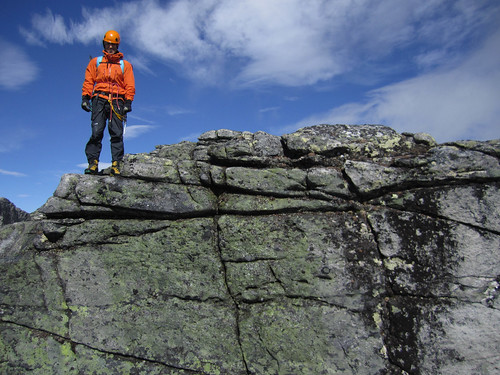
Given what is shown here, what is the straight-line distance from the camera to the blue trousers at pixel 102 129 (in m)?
9.73

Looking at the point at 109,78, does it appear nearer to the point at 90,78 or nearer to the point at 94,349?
the point at 90,78

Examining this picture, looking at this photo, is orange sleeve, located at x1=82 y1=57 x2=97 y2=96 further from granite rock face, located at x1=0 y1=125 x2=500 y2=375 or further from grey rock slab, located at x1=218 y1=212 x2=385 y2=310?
grey rock slab, located at x1=218 y1=212 x2=385 y2=310

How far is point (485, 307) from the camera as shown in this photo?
7.14m

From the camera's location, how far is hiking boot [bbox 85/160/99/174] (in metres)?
9.49

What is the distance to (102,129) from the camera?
9.89 meters

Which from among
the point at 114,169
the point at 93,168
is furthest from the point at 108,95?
the point at 114,169

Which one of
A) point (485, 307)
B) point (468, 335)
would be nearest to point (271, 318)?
point (468, 335)

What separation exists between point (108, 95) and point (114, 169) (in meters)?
2.59

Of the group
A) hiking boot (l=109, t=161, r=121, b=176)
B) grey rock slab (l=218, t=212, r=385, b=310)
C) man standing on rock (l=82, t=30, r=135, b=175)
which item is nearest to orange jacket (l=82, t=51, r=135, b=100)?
man standing on rock (l=82, t=30, r=135, b=175)

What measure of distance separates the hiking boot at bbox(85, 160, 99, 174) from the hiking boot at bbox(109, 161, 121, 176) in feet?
2.25

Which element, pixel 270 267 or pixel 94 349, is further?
pixel 270 267

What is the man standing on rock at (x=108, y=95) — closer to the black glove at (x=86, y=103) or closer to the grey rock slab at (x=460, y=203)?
the black glove at (x=86, y=103)

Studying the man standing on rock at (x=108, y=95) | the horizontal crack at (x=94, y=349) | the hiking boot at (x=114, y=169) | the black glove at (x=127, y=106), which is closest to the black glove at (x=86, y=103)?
the man standing on rock at (x=108, y=95)

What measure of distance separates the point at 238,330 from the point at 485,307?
18.4ft
